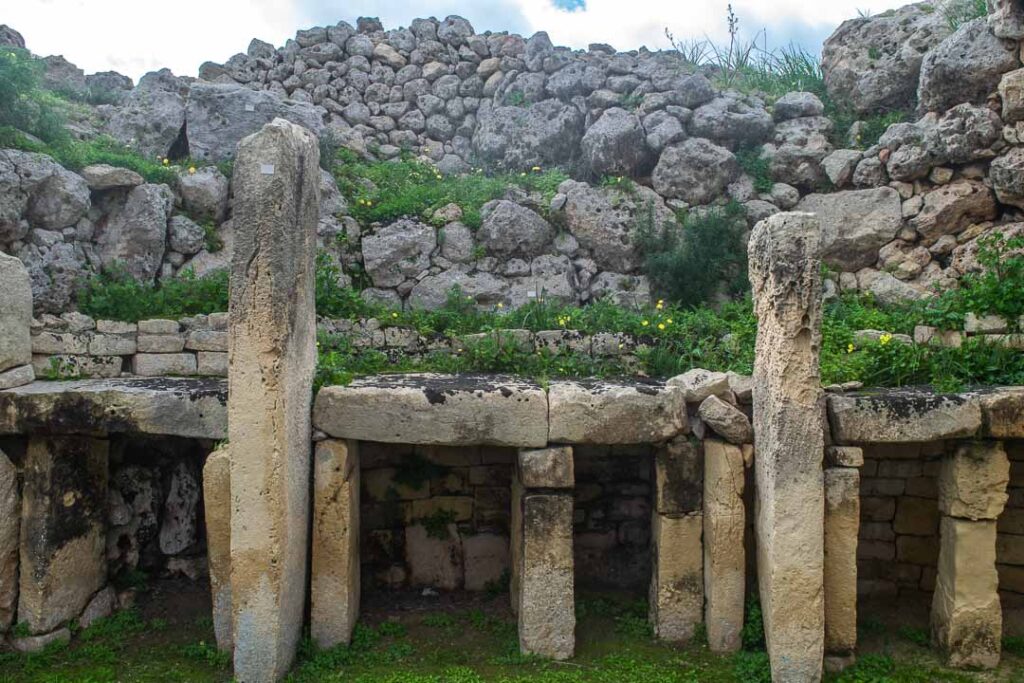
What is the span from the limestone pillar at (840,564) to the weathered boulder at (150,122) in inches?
361

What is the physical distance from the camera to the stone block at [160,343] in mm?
7039

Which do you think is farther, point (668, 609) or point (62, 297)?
point (62, 297)

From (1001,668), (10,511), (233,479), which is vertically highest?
(233,479)

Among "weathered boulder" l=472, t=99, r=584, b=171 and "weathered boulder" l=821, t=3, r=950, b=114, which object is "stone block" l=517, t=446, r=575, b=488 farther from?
"weathered boulder" l=821, t=3, r=950, b=114

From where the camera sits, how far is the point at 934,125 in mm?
9055

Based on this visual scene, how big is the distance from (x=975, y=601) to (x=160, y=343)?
7.47 meters

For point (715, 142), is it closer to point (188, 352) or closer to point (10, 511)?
point (188, 352)

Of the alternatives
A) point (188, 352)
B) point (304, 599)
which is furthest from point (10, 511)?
point (304, 599)

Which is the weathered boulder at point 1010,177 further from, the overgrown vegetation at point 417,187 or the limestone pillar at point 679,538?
the limestone pillar at point 679,538

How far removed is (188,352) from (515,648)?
4.24 m

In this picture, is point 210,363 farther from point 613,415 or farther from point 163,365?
point 613,415

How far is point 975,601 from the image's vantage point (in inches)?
214

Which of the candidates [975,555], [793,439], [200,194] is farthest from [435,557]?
[200,194]

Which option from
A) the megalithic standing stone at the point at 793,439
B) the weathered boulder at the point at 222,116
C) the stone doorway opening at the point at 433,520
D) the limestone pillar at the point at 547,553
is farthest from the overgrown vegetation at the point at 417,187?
the megalithic standing stone at the point at 793,439
